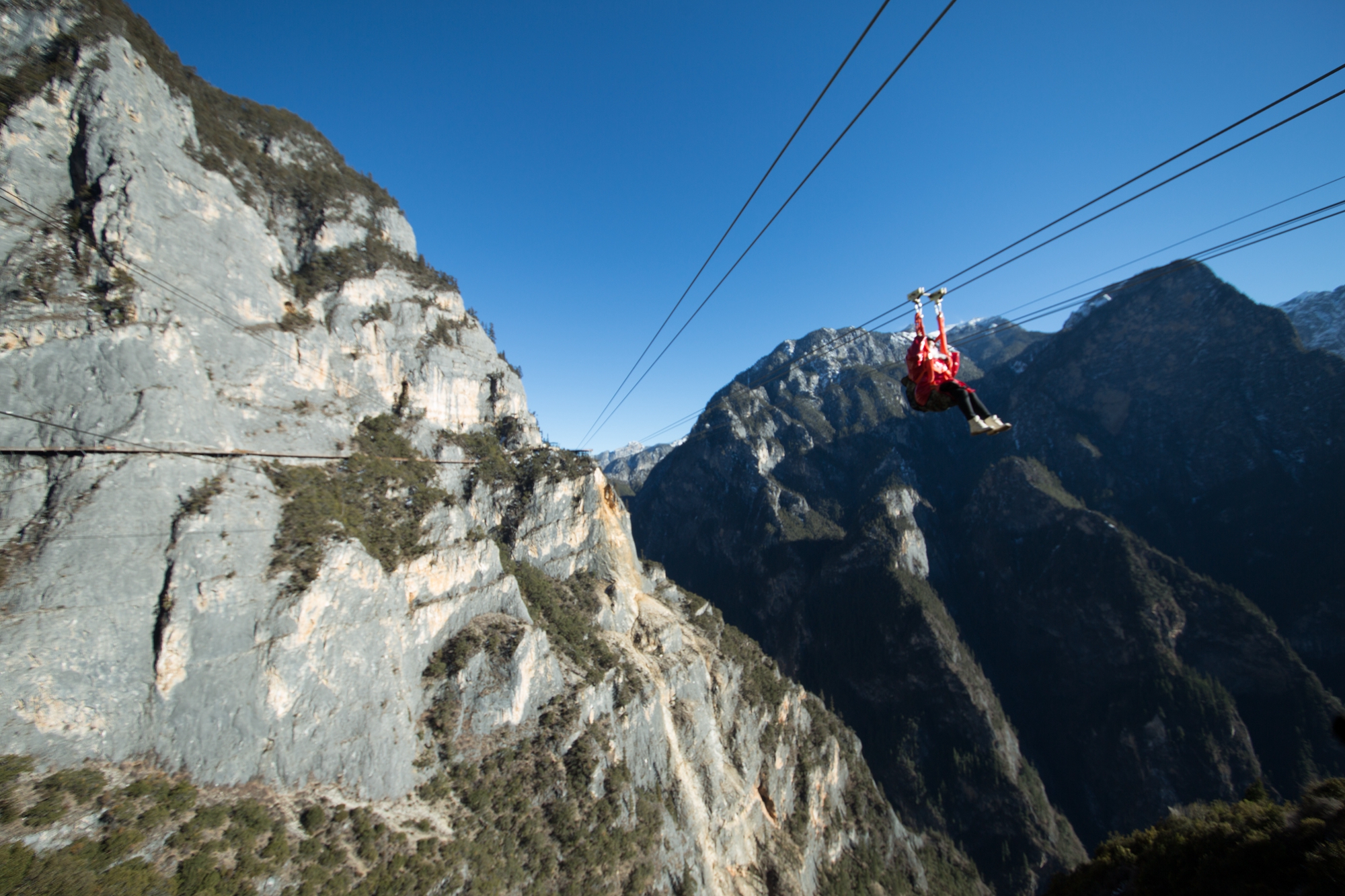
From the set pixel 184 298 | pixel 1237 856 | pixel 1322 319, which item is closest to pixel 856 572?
pixel 1237 856

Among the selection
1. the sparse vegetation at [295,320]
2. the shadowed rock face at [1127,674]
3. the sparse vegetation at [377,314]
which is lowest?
the shadowed rock face at [1127,674]

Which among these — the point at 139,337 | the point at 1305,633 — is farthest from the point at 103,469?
the point at 1305,633

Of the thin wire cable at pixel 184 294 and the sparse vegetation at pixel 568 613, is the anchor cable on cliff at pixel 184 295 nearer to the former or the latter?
the thin wire cable at pixel 184 294

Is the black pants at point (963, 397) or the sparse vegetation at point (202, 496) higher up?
the sparse vegetation at point (202, 496)

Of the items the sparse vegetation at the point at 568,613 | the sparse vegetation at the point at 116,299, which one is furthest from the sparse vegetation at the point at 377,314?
the sparse vegetation at the point at 568,613

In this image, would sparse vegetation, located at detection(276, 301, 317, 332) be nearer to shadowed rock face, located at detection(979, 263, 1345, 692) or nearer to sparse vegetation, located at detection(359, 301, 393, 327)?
sparse vegetation, located at detection(359, 301, 393, 327)

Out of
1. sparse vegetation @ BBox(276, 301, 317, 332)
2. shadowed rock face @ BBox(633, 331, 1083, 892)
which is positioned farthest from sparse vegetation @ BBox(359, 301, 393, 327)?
shadowed rock face @ BBox(633, 331, 1083, 892)

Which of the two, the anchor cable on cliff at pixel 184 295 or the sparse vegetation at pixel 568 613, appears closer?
the anchor cable on cliff at pixel 184 295
